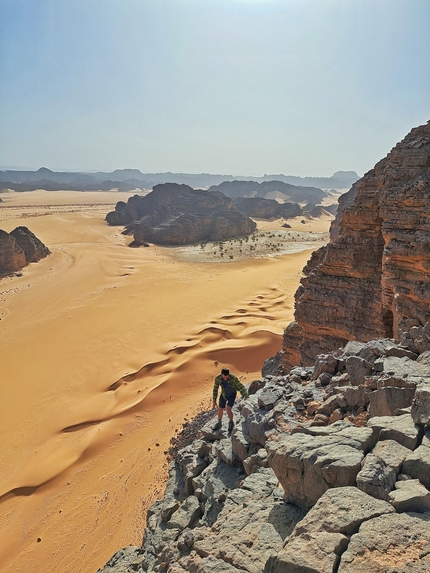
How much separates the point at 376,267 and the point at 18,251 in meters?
31.9

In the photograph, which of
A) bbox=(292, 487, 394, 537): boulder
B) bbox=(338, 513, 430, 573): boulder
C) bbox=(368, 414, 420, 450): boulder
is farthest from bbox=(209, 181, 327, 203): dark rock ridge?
bbox=(338, 513, 430, 573): boulder

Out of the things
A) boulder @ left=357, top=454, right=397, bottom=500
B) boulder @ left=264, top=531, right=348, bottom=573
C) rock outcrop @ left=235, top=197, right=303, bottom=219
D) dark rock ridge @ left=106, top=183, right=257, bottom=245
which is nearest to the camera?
boulder @ left=264, top=531, right=348, bottom=573

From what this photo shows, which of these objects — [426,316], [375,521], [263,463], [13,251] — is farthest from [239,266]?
[375,521]

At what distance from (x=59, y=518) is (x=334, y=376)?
7.53m

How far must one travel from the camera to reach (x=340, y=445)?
4.26 m

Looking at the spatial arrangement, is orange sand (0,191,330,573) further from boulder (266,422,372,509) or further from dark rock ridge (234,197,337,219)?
dark rock ridge (234,197,337,219)

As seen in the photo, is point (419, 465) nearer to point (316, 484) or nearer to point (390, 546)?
point (390, 546)

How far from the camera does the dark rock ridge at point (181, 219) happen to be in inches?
1810

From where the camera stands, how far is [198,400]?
12633mm

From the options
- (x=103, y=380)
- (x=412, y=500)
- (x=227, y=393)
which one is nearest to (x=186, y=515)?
(x=227, y=393)

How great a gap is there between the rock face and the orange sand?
4.79 metres

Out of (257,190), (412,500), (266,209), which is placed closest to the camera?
(412,500)

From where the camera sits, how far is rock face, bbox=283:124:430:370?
8266 mm

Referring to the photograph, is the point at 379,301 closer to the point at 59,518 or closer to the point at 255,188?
the point at 59,518
